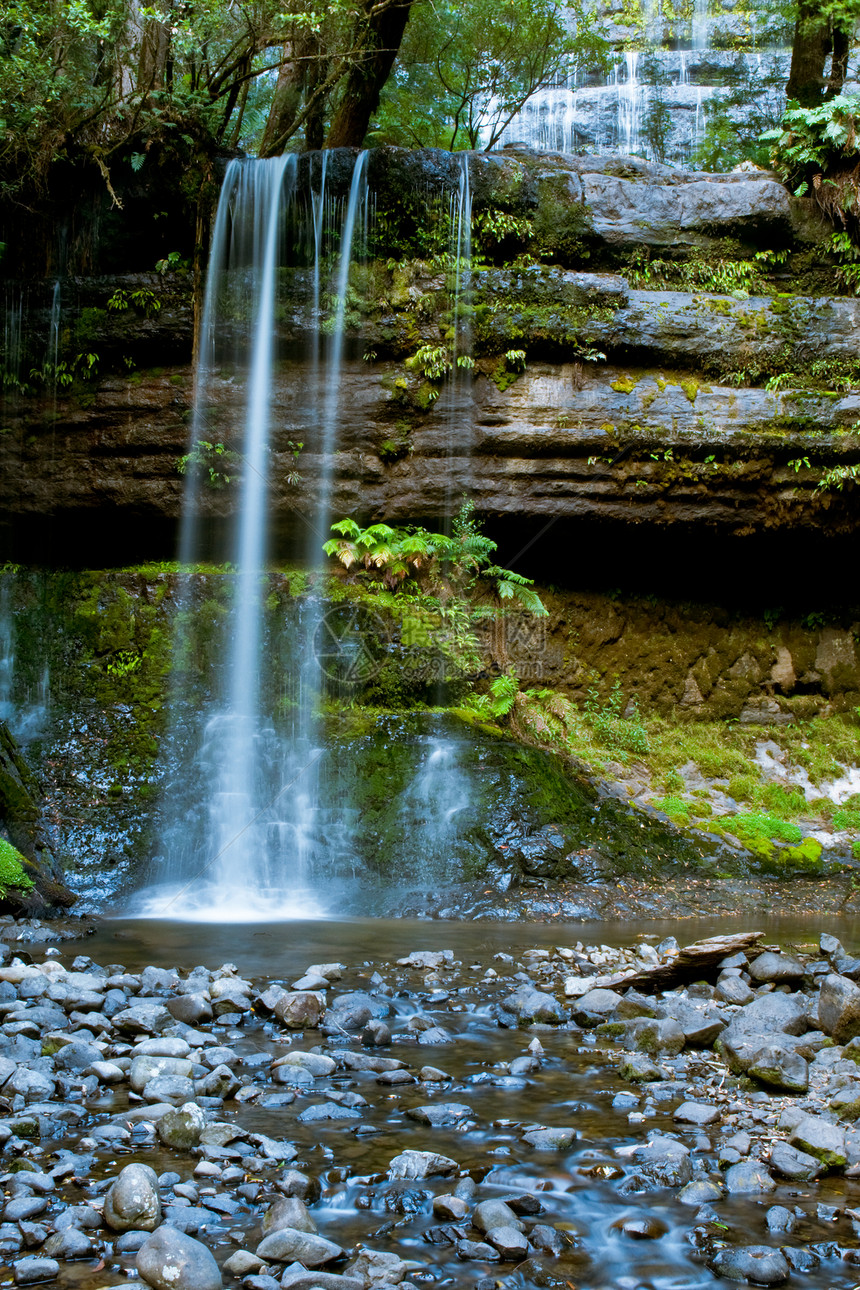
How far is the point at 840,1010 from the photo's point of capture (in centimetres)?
439

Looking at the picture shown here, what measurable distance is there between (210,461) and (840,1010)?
1008 centimetres

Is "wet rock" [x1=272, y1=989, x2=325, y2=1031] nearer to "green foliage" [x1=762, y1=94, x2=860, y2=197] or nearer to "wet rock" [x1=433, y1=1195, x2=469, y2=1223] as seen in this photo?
"wet rock" [x1=433, y1=1195, x2=469, y2=1223]

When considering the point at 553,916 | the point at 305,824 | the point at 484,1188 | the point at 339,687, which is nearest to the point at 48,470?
the point at 339,687

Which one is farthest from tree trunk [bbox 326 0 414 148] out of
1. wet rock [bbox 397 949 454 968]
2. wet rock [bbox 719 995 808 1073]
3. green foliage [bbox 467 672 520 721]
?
wet rock [bbox 719 995 808 1073]

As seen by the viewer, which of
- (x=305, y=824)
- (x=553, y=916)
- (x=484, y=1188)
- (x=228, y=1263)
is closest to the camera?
(x=228, y=1263)

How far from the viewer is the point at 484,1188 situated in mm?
2932

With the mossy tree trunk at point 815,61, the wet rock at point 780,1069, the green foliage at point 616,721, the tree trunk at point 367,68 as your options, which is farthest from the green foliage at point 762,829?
the mossy tree trunk at point 815,61

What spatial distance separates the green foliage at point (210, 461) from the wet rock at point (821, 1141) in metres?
10.5

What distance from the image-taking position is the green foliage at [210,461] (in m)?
12.0

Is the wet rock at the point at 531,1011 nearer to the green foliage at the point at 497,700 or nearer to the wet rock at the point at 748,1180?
the wet rock at the point at 748,1180

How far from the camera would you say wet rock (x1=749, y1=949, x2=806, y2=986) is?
5.36m

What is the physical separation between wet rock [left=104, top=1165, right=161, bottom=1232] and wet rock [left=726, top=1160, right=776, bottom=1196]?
184 centimetres

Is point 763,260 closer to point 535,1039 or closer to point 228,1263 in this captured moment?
point 535,1039

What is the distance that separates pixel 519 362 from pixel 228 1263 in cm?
1090
